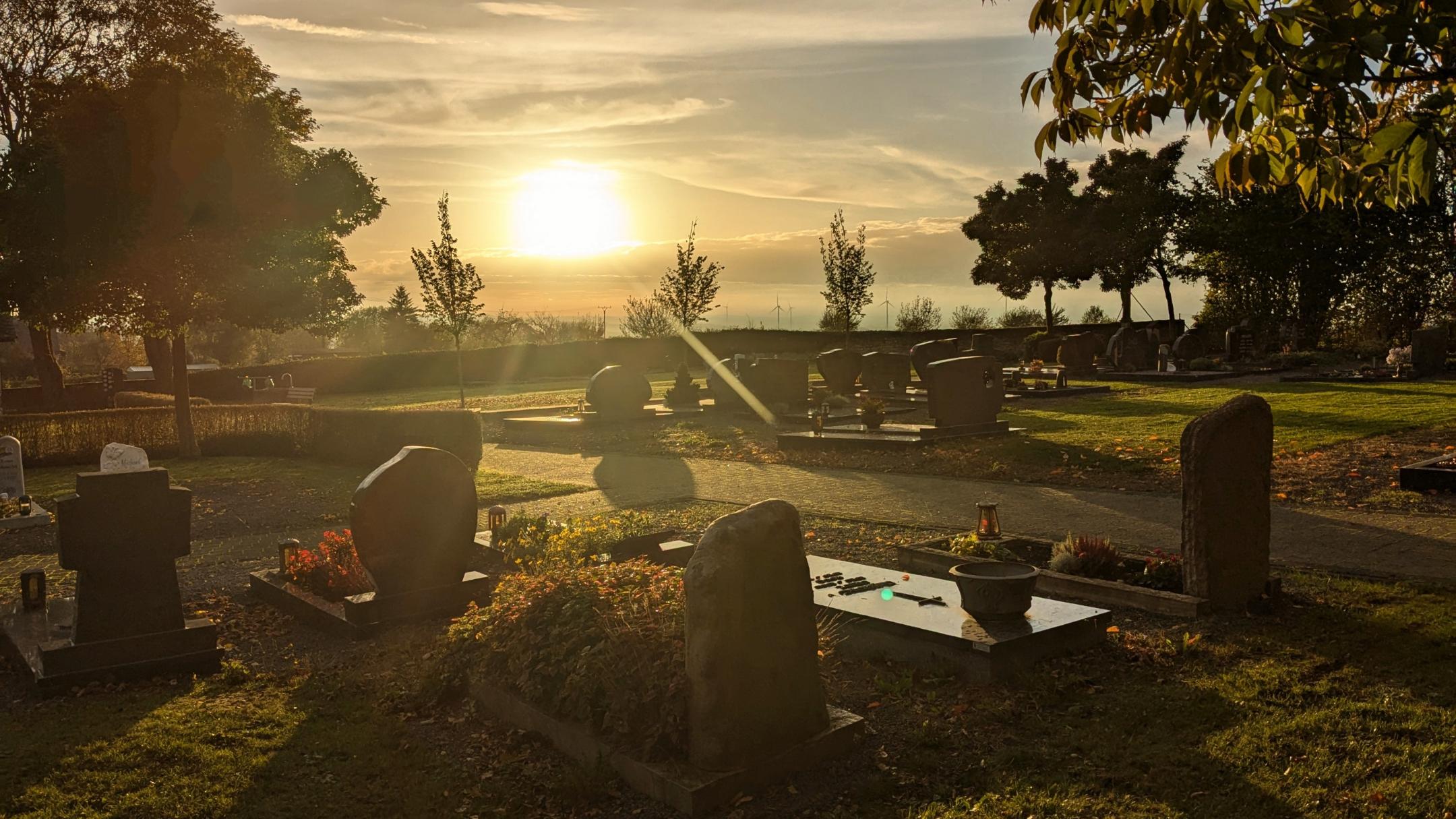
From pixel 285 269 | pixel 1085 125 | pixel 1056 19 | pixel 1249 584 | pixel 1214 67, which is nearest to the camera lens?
pixel 1214 67

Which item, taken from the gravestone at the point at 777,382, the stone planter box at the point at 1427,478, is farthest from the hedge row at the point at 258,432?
the stone planter box at the point at 1427,478

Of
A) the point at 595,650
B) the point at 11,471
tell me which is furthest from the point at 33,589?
the point at 11,471

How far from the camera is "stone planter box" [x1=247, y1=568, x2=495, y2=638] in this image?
26.0 ft

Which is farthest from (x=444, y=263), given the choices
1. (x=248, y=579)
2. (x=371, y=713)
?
(x=371, y=713)

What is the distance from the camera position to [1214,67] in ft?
16.8

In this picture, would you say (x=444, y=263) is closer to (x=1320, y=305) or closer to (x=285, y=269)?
(x=285, y=269)

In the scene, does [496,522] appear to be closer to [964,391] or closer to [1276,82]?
[1276,82]

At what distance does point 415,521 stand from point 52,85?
2010 cm

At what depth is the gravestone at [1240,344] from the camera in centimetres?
3716

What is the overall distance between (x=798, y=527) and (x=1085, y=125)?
3174 mm

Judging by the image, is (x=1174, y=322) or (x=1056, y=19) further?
(x=1174, y=322)

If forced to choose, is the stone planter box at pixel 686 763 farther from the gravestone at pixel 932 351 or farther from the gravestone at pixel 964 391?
the gravestone at pixel 932 351

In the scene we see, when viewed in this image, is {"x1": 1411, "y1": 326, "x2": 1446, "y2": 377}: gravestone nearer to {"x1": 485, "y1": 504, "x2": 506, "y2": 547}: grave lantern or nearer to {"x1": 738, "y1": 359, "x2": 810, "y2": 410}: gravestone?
{"x1": 738, "y1": 359, "x2": 810, "y2": 410}: gravestone

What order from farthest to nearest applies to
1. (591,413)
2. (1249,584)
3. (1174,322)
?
(1174,322) < (591,413) < (1249,584)
